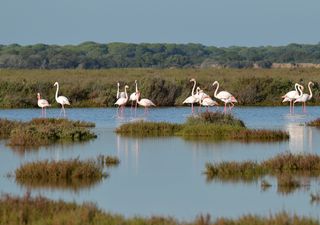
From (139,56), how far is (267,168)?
110027mm

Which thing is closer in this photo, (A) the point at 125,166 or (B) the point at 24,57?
(A) the point at 125,166

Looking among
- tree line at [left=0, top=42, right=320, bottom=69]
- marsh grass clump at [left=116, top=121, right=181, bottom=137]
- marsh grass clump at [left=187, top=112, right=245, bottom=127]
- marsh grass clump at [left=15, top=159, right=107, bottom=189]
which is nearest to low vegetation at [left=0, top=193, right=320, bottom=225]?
marsh grass clump at [left=15, top=159, right=107, bottom=189]

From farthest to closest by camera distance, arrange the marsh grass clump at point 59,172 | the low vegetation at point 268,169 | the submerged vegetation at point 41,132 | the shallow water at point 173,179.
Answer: the submerged vegetation at point 41,132, the low vegetation at point 268,169, the marsh grass clump at point 59,172, the shallow water at point 173,179

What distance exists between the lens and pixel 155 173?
18719mm

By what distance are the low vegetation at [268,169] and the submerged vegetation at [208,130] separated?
270 inches

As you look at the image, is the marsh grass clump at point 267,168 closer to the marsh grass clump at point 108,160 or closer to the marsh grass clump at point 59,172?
the marsh grass clump at point 59,172

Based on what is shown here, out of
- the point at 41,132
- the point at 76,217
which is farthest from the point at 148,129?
the point at 76,217

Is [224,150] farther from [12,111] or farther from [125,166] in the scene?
[12,111]

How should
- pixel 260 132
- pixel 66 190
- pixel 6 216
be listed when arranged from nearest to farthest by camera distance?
pixel 6 216, pixel 66 190, pixel 260 132

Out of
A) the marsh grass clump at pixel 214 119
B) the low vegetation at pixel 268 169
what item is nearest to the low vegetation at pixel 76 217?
the low vegetation at pixel 268 169

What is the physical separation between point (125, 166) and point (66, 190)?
11.9 ft

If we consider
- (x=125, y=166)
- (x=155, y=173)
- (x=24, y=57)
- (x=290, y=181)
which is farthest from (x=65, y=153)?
(x=24, y=57)

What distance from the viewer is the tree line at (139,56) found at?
350ft

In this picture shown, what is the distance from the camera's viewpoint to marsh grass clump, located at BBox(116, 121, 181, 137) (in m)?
28.0
